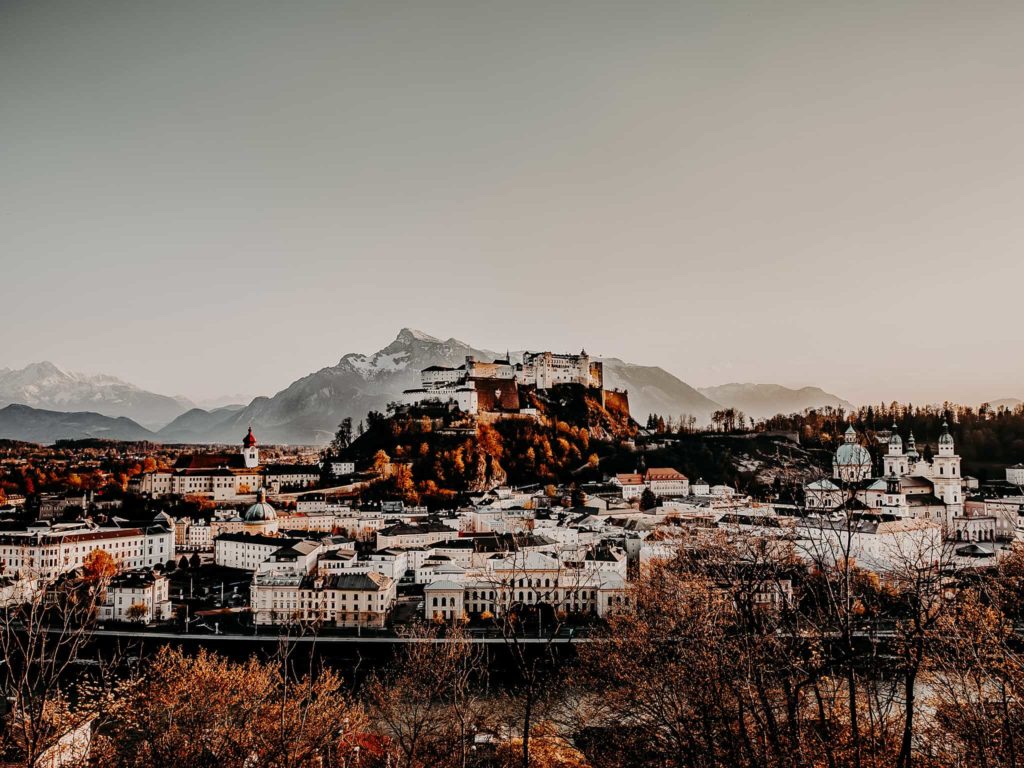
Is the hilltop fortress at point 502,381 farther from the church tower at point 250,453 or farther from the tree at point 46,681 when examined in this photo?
the tree at point 46,681

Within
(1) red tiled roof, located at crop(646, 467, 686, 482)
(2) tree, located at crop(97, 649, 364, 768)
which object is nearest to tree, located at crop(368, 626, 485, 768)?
(2) tree, located at crop(97, 649, 364, 768)

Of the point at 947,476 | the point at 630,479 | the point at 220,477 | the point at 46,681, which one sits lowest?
the point at 630,479

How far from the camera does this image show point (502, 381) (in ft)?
210

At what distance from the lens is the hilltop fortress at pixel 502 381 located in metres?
61.1

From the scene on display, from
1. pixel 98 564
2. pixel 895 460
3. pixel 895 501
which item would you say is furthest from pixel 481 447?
pixel 895 460

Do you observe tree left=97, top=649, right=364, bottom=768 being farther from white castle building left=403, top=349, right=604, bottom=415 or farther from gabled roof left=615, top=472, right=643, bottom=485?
white castle building left=403, top=349, right=604, bottom=415

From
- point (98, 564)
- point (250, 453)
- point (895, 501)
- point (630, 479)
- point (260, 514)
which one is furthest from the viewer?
point (250, 453)

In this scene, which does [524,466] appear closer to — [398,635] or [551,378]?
[551,378]

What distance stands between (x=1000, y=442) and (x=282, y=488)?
186 feet

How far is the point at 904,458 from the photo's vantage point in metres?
54.1

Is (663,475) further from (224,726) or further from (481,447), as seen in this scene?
(224,726)

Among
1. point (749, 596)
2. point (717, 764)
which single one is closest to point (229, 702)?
point (717, 764)

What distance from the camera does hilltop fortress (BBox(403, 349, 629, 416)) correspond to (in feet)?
200

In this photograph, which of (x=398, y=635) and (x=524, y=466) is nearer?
(x=398, y=635)
